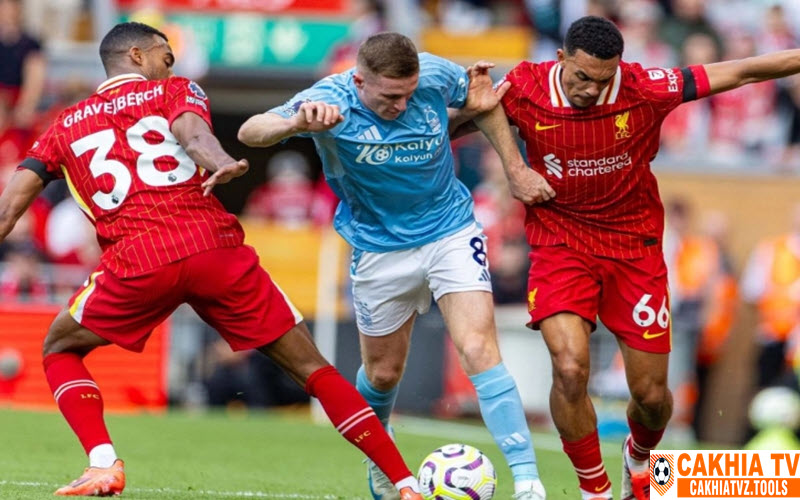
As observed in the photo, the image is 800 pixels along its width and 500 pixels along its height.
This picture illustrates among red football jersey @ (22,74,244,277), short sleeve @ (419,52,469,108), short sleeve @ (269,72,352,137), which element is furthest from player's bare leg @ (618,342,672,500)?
red football jersey @ (22,74,244,277)

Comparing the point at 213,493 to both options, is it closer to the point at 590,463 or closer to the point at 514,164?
the point at 590,463

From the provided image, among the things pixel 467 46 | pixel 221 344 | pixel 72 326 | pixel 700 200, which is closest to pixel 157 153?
pixel 72 326

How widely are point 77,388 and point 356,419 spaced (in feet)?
4.98

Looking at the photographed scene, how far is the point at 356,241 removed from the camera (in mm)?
8375

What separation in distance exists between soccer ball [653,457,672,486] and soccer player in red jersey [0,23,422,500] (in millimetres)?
1282

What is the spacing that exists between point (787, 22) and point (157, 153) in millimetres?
13669

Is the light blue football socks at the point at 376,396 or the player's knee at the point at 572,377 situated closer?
the player's knee at the point at 572,377

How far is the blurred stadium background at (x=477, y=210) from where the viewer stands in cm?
1580

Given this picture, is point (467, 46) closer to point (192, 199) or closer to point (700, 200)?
point (700, 200)

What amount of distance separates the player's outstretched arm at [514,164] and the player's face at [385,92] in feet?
2.03

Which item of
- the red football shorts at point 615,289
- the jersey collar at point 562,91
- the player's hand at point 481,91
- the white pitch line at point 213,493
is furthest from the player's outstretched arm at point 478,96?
the white pitch line at point 213,493

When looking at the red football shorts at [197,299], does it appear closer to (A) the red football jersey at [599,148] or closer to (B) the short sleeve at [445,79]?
(B) the short sleeve at [445,79]

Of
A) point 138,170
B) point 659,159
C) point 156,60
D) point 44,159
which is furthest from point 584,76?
point 659,159

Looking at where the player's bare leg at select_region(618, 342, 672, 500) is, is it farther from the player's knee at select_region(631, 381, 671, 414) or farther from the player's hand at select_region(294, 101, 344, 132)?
the player's hand at select_region(294, 101, 344, 132)
